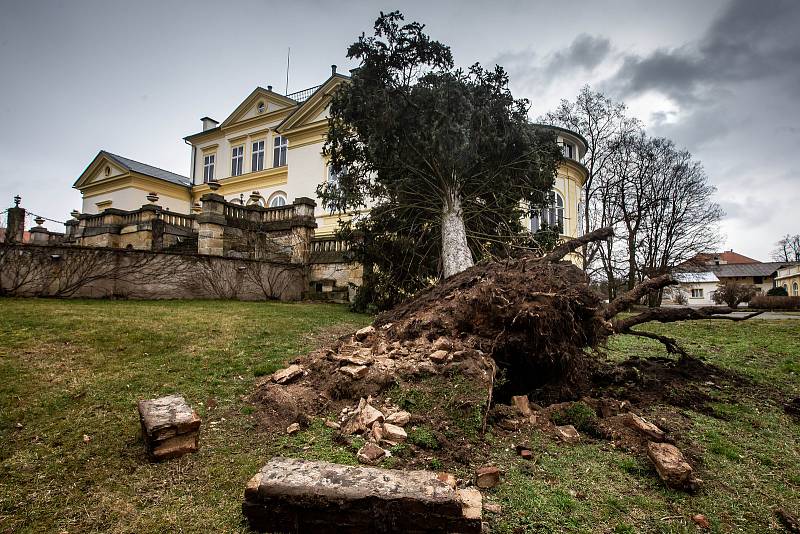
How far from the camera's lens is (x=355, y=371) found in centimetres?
424

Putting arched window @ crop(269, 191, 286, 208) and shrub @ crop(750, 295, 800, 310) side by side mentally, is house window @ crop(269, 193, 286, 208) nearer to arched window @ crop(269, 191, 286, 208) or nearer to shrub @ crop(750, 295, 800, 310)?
arched window @ crop(269, 191, 286, 208)

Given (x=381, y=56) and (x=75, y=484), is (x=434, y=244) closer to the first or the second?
(x=381, y=56)

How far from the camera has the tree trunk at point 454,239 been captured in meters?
9.73

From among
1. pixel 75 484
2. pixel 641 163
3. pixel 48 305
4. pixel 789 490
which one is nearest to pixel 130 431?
pixel 75 484


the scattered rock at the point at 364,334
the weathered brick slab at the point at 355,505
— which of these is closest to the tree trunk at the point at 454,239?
the scattered rock at the point at 364,334

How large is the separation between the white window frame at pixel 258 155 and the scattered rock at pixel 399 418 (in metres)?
27.7

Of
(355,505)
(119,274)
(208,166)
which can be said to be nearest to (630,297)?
(355,505)

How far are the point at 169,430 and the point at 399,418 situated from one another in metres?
→ 1.79

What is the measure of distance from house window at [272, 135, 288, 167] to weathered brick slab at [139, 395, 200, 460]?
85.5 ft

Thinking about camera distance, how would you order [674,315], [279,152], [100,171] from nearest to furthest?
[674,315]
[279,152]
[100,171]

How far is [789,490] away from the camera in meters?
2.81

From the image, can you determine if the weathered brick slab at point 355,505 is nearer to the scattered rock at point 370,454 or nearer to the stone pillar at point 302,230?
the scattered rock at point 370,454

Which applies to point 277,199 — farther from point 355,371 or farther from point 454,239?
point 355,371

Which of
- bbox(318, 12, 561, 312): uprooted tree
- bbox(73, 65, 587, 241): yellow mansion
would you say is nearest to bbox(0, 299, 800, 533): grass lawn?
bbox(318, 12, 561, 312): uprooted tree
